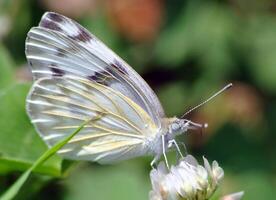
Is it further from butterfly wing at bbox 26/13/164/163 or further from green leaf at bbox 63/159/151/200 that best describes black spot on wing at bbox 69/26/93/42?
green leaf at bbox 63/159/151/200

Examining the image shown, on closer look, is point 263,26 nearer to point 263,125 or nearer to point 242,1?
point 242,1

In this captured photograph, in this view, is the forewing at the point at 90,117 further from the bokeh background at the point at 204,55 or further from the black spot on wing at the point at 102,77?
the bokeh background at the point at 204,55

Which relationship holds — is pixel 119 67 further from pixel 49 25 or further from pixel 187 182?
pixel 187 182

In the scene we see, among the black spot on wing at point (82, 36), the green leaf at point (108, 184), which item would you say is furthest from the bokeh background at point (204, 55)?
the black spot on wing at point (82, 36)

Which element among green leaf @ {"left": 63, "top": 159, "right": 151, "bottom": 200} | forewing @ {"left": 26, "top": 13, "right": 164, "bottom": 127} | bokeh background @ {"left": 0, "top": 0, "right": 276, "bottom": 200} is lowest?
green leaf @ {"left": 63, "top": 159, "right": 151, "bottom": 200}

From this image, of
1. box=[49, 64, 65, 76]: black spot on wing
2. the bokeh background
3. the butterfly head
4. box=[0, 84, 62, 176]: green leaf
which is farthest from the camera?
the bokeh background

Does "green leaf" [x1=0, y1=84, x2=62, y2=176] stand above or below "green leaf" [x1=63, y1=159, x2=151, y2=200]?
above

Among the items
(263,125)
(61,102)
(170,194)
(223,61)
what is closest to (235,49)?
(223,61)

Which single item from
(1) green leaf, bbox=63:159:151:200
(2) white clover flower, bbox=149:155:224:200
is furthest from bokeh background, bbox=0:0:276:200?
(2) white clover flower, bbox=149:155:224:200
